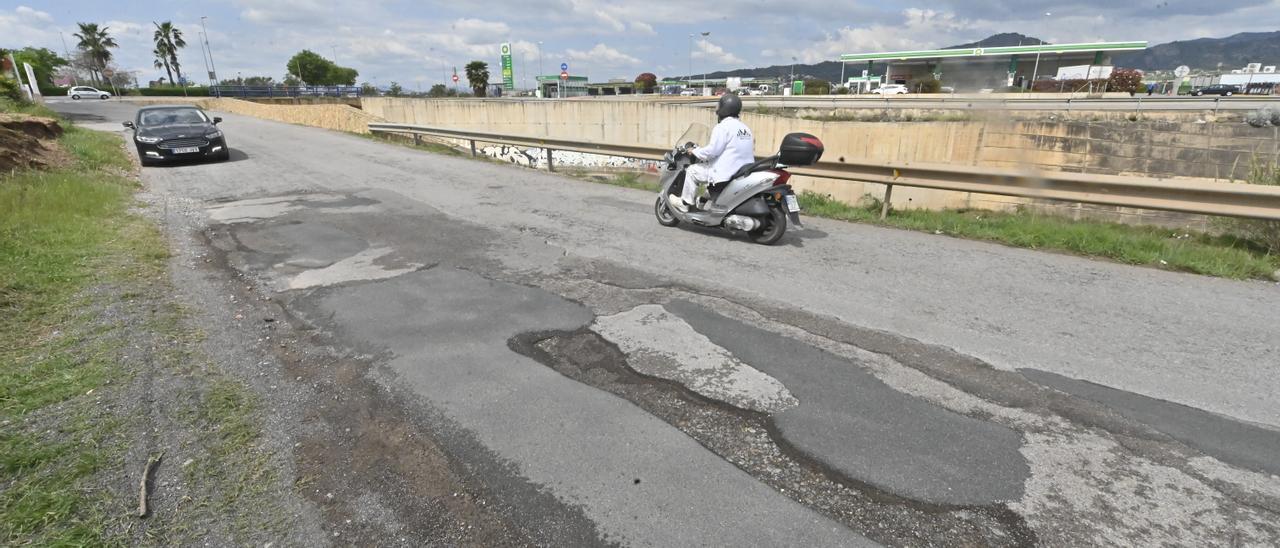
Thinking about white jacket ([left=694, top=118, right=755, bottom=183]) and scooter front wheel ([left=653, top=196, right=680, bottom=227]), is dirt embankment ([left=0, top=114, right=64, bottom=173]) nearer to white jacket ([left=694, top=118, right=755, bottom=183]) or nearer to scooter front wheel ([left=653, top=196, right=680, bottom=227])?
scooter front wheel ([left=653, top=196, right=680, bottom=227])

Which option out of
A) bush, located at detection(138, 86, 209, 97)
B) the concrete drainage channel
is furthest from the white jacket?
bush, located at detection(138, 86, 209, 97)

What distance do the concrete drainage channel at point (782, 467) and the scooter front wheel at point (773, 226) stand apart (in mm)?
3283

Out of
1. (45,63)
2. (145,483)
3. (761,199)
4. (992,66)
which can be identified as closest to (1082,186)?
(992,66)

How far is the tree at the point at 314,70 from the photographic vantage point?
276 feet

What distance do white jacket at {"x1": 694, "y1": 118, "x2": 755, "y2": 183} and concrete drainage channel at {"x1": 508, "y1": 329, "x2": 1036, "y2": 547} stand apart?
3.63 meters

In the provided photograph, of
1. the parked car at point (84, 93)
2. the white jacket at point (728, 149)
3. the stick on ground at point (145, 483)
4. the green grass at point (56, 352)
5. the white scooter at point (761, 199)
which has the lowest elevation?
the stick on ground at point (145, 483)

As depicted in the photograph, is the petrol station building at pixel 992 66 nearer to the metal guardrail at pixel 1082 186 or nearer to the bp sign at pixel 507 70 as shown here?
the metal guardrail at pixel 1082 186

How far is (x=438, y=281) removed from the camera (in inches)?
200

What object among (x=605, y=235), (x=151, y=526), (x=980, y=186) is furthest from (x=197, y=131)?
(x=980, y=186)

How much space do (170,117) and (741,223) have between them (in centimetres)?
1462

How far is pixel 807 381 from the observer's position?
10.8 ft

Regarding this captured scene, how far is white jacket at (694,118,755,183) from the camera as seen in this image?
6.61 m

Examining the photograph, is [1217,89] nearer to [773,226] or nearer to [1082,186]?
[1082,186]

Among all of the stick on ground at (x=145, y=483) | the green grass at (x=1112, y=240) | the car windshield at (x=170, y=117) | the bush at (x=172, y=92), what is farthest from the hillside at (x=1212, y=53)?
the bush at (x=172, y=92)
